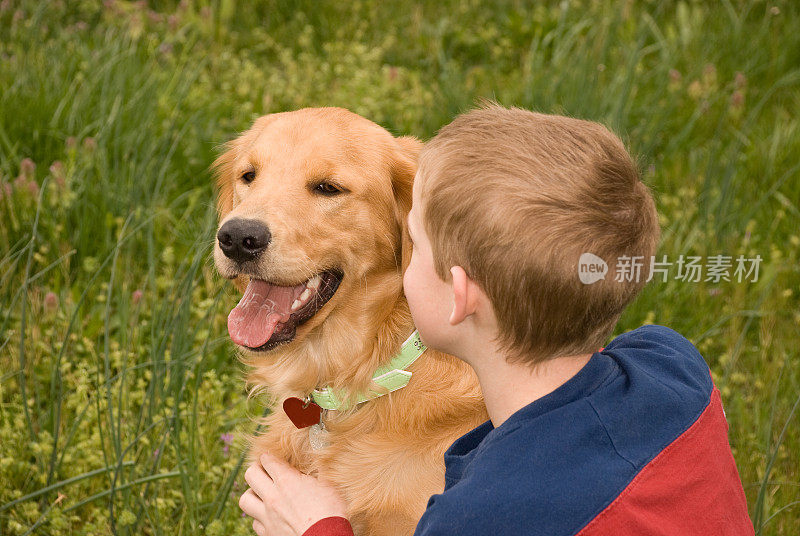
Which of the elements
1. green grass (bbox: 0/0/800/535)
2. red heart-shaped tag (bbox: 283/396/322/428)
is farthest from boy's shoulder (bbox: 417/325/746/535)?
green grass (bbox: 0/0/800/535)

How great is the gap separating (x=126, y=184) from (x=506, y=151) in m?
2.37

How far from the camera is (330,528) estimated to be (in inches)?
70.3

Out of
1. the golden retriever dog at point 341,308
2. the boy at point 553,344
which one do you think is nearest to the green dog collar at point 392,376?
the golden retriever dog at point 341,308

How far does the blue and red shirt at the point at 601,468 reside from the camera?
1226mm

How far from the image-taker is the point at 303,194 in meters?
2.11

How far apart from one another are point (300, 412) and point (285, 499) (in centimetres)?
24

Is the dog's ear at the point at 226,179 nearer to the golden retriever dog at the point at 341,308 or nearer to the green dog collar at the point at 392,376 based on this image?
the golden retriever dog at the point at 341,308

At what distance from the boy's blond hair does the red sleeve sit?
616 millimetres

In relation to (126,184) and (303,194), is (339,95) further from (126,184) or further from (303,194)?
(303,194)

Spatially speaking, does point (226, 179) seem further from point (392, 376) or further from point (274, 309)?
point (392, 376)

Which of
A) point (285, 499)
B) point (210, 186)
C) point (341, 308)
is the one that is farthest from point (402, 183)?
point (210, 186)

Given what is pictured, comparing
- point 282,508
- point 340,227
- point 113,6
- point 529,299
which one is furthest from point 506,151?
point 113,6

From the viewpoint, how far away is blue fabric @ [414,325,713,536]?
4.01 feet

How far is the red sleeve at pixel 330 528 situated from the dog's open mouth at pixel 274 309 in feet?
1.51
